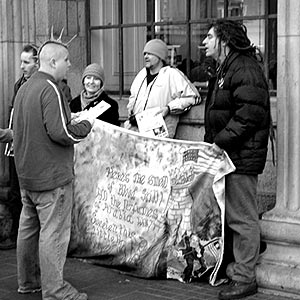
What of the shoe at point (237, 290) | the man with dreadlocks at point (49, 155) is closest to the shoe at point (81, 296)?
the man with dreadlocks at point (49, 155)

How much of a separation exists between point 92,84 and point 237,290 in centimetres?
239

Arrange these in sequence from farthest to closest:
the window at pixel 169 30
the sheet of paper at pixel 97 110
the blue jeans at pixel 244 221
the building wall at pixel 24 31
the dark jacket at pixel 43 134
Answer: the building wall at pixel 24 31, the window at pixel 169 30, the sheet of paper at pixel 97 110, the blue jeans at pixel 244 221, the dark jacket at pixel 43 134

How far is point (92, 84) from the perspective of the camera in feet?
25.1

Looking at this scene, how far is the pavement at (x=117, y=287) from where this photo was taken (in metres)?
6.43

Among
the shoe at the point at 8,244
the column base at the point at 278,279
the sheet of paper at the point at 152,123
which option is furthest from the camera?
the shoe at the point at 8,244

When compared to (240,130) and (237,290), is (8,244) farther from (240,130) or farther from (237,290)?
(240,130)

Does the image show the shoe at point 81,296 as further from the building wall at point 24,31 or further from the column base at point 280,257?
the building wall at point 24,31

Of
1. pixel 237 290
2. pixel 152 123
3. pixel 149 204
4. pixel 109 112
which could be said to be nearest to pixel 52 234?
pixel 149 204

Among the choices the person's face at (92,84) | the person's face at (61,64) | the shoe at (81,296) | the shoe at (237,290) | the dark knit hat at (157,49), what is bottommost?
the shoe at (81,296)

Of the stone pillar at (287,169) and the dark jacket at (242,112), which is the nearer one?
the dark jacket at (242,112)

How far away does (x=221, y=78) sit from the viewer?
6.41 metres

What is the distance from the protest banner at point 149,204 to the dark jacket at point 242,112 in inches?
5.8

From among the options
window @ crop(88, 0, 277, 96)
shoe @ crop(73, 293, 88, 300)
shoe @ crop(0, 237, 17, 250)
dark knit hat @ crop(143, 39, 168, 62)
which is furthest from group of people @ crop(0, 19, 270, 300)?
shoe @ crop(0, 237, 17, 250)

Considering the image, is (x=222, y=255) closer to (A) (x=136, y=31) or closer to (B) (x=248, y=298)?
(B) (x=248, y=298)
